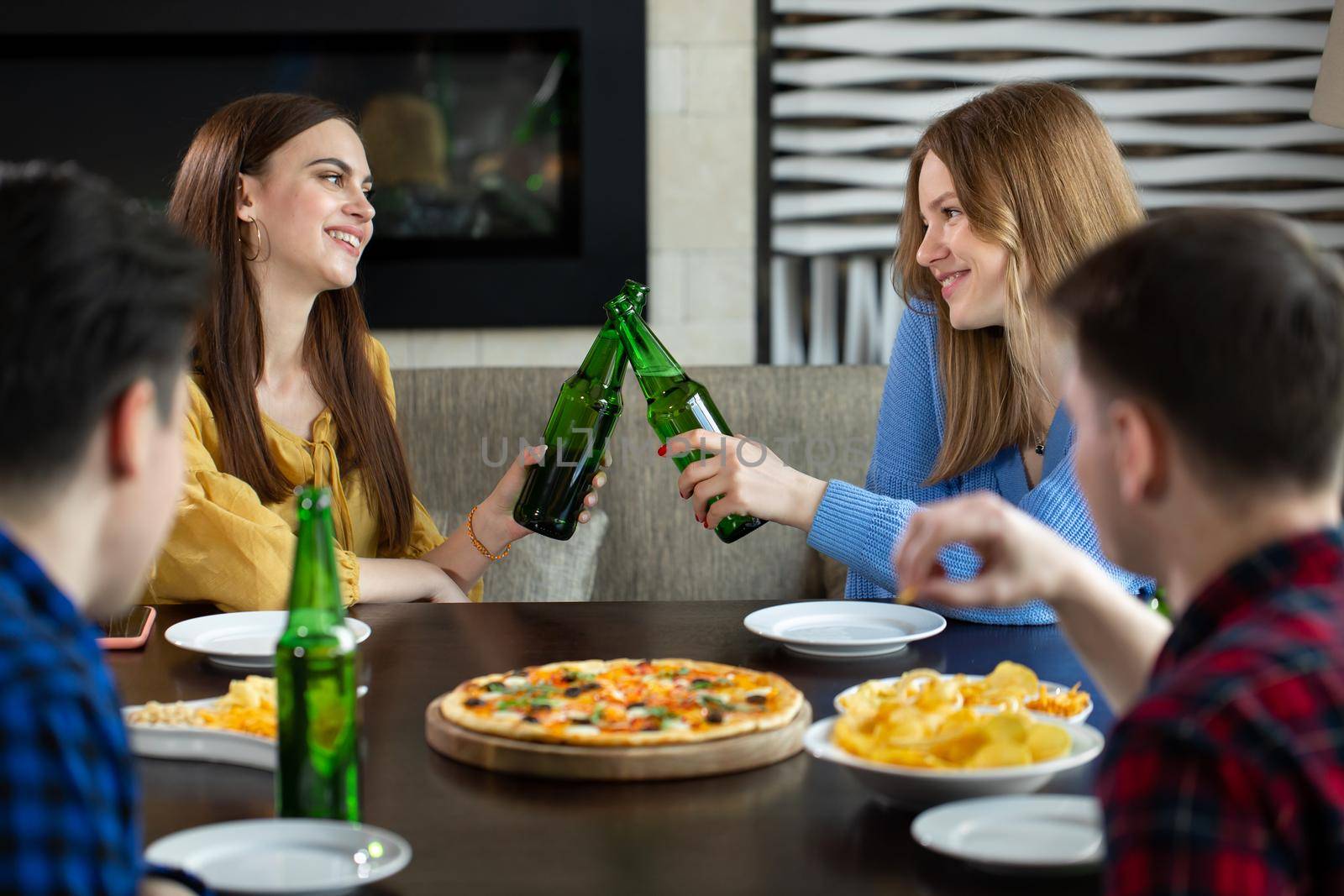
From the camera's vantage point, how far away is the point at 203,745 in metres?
1.12

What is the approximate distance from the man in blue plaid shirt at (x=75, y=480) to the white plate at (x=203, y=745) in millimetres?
301

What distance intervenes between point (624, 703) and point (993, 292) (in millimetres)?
1035

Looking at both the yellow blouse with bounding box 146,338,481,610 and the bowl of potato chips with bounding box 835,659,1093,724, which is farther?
the yellow blouse with bounding box 146,338,481,610

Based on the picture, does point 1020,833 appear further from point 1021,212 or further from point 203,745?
point 1021,212

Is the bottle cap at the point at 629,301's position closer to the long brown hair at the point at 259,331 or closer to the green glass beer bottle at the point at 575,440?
the green glass beer bottle at the point at 575,440

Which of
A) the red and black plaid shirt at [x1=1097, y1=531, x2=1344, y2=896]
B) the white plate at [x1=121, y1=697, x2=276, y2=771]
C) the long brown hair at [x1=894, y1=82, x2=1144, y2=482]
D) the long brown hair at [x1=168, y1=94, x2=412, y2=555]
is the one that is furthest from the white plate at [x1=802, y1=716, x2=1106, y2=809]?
the long brown hair at [x1=168, y1=94, x2=412, y2=555]

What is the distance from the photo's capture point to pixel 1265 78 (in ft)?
12.0

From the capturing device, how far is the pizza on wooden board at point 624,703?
3.57 ft

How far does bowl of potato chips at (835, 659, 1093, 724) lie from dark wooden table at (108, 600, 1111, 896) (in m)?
0.04

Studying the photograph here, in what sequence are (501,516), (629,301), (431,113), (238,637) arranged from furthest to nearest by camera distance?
(431,113), (501,516), (629,301), (238,637)

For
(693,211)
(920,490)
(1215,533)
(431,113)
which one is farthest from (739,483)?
(431,113)

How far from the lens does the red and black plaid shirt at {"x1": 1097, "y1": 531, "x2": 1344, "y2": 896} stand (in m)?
0.63

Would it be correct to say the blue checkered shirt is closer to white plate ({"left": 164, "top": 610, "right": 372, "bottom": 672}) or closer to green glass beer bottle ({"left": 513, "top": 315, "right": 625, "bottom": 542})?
white plate ({"left": 164, "top": 610, "right": 372, "bottom": 672})

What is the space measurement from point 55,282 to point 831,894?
564mm
